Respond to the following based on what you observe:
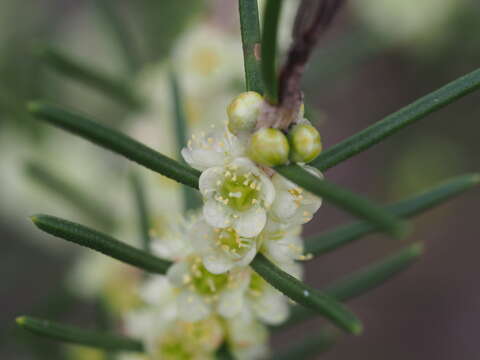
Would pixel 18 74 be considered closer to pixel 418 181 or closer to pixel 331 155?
pixel 331 155

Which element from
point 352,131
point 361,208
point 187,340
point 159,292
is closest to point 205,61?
point 159,292

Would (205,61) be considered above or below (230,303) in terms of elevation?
above

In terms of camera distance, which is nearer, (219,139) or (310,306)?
(310,306)

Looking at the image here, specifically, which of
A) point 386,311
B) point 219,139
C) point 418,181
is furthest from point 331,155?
point 386,311

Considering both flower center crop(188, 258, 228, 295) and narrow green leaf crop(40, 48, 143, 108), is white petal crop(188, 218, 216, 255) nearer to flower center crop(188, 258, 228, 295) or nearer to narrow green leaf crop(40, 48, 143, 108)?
flower center crop(188, 258, 228, 295)

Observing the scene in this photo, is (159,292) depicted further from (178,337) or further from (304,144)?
(304,144)

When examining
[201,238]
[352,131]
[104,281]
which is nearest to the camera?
[201,238]

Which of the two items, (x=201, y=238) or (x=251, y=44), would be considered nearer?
(x=251, y=44)

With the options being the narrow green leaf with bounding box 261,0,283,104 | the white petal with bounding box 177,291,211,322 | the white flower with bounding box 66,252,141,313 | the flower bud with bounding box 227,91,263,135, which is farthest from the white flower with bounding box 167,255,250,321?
the white flower with bounding box 66,252,141,313
